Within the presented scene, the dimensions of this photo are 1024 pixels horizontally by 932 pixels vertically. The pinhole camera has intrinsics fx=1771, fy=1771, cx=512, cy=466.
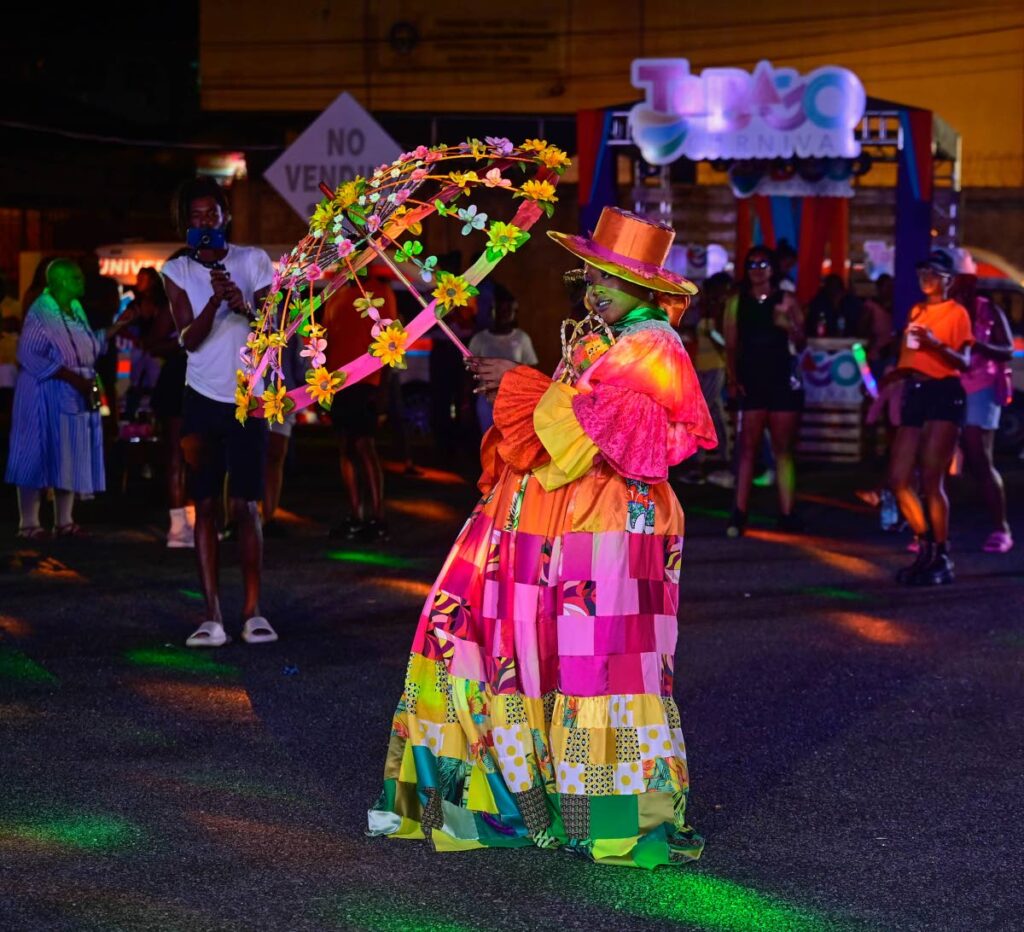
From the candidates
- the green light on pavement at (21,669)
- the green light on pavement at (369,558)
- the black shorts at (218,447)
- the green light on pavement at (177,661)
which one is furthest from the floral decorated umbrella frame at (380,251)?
the green light on pavement at (369,558)

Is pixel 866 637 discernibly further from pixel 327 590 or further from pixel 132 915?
pixel 132 915

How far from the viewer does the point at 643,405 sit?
5172mm

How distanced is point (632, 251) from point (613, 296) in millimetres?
155

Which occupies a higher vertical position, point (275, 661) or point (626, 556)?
point (626, 556)

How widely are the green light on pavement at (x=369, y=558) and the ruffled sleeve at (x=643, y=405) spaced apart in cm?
598

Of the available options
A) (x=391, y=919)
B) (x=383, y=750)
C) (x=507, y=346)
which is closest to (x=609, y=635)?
(x=391, y=919)

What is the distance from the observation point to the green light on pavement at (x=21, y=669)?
7707mm

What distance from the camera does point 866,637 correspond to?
29.2 feet

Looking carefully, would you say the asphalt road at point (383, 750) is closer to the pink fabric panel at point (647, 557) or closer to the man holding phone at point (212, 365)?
the man holding phone at point (212, 365)

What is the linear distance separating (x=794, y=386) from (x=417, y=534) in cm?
288

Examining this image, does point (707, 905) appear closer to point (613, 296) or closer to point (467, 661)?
point (467, 661)

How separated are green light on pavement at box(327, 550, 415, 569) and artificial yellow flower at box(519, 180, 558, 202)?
5.76 metres

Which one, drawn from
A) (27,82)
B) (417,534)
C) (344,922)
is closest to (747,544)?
(417,534)

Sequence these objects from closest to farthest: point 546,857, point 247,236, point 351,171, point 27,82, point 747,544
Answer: point 546,857, point 747,544, point 351,171, point 247,236, point 27,82
